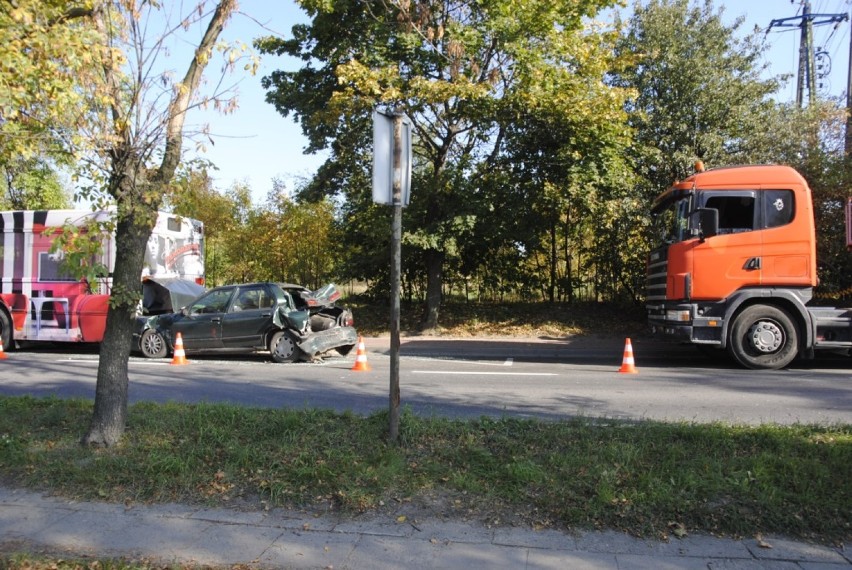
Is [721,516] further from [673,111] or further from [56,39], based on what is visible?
[673,111]

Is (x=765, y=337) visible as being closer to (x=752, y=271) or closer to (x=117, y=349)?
(x=752, y=271)

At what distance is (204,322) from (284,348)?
1.79 m

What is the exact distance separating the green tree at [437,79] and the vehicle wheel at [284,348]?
4.72m

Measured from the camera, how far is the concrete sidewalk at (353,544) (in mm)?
3875

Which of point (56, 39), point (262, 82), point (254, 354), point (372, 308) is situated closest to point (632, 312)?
point (372, 308)

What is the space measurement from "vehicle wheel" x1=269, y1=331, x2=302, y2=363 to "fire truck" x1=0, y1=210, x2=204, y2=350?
2.70 m

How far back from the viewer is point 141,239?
18.6 ft

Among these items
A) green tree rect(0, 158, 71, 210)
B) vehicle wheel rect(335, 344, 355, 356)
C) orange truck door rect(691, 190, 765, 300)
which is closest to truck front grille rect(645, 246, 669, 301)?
orange truck door rect(691, 190, 765, 300)

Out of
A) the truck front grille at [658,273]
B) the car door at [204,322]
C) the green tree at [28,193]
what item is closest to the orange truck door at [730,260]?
the truck front grille at [658,273]

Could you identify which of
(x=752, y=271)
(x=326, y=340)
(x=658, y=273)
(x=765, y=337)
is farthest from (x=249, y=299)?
(x=765, y=337)

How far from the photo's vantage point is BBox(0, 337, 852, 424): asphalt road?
25.6 feet

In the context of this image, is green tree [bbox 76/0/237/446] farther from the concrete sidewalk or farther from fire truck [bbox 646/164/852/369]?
fire truck [bbox 646/164/852/369]

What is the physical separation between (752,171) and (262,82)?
13.3 meters

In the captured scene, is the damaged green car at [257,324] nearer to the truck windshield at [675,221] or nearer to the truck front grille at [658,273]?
the truck front grille at [658,273]
